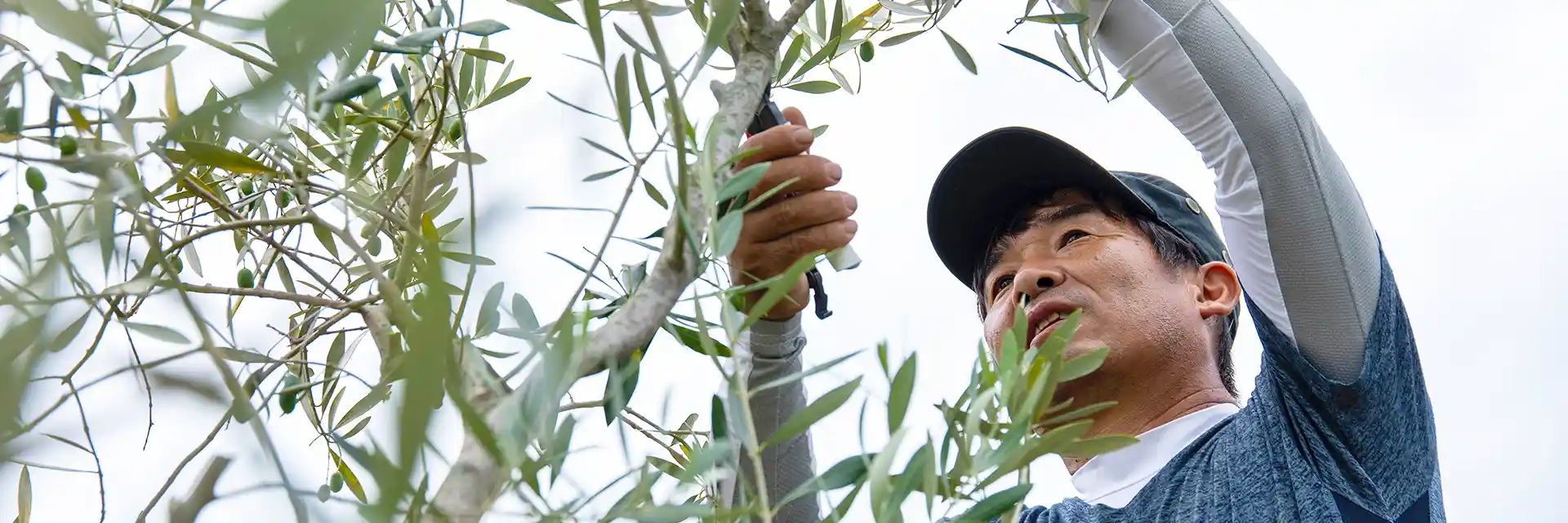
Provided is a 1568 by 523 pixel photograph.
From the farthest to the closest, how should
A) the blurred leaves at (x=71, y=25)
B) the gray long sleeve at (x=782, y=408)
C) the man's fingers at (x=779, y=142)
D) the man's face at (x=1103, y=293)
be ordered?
the man's face at (x=1103, y=293) < the gray long sleeve at (x=782, y=408) < the man's fingers at (x=779, y=142) < the blurred leaves at (x=71, y=25)

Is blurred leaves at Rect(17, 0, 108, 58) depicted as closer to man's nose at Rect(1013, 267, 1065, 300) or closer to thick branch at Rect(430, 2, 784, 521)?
thick branch at Rect(430, 2, 784, 521)

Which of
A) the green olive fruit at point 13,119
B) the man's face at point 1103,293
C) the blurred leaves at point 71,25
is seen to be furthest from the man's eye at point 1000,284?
the blurred leaves at point 71,25

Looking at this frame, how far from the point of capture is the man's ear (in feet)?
7.13

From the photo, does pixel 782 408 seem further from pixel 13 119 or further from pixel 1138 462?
pixel 1138 462

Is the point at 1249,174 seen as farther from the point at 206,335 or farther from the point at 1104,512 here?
the point at 206,335

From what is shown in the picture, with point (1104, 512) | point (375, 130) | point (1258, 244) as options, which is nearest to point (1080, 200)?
point (1258, 244)

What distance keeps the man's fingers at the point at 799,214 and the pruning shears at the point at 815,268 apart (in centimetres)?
3

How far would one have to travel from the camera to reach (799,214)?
1.05 metres

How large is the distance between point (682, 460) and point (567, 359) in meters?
0.94

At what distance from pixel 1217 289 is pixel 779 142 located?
1.47m

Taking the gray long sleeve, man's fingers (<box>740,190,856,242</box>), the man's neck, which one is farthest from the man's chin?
man's fingers (<box>740,190,856,242</box>)

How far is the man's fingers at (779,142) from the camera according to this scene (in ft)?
3.18

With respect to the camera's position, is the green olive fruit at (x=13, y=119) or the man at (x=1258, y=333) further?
the man at (x=1258, y=333)

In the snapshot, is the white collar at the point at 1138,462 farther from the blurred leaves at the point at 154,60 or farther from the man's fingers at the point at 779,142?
the blurred leaves at the point at 154,60
